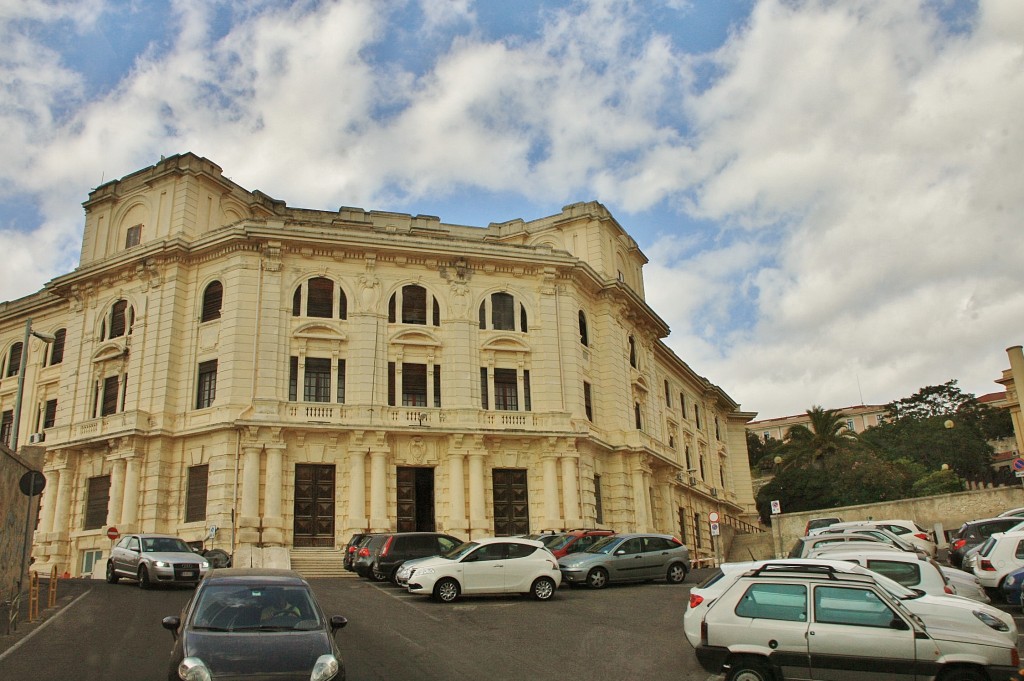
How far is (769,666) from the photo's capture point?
9977mm

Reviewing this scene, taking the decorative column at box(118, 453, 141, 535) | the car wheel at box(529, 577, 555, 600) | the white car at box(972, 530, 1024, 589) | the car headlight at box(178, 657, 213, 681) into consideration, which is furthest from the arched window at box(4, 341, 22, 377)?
the white car at box(972, 530, 1024, 589)

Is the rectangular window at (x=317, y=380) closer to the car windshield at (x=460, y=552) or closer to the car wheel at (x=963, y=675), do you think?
the car windshield at (x=460, y=552)

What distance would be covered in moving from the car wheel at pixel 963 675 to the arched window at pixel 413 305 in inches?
1145

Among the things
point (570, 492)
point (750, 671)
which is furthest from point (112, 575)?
point (750, 671)

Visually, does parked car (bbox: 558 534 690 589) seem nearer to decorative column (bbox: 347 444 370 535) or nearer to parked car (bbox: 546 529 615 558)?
parked car (bbox: 546 529 615 558)

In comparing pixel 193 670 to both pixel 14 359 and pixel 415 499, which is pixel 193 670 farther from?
pixel 14 359

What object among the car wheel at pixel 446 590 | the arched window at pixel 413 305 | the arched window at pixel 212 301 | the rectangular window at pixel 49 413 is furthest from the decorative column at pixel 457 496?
the rectangular window at pixel 49 413

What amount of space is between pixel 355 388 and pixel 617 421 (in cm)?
1268

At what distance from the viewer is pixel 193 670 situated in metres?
8.73

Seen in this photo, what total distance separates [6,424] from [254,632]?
41.1 m

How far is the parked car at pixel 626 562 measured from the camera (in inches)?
909

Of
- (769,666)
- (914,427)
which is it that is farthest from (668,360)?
(769,666)

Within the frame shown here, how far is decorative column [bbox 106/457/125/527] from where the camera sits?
33844 millimetres

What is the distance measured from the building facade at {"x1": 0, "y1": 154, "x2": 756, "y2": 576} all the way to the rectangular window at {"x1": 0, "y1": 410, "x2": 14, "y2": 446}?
2470 millimetres
